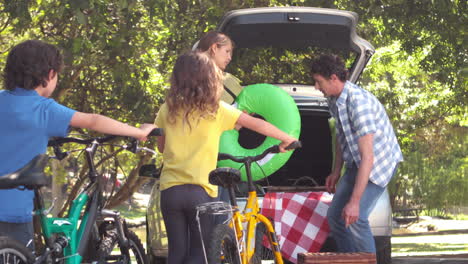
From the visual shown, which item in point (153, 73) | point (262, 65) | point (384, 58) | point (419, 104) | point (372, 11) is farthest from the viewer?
point (419, 104)

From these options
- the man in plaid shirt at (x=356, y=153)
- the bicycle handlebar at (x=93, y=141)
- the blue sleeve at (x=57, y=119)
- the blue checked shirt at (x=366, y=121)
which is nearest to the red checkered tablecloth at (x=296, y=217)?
the man in plaid shirt at (x=356, y=153)

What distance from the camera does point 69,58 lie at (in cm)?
1138

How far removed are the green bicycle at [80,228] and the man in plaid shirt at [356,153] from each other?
1474 millimetres

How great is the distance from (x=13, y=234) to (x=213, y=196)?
1160 mm

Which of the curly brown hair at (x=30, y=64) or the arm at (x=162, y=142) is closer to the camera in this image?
the curly brown hair at (x=30, y=64)

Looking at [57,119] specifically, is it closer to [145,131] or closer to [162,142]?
[145,131]

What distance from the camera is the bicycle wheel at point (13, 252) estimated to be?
14.1 feet

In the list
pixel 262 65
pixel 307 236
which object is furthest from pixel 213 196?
pixel 262 65

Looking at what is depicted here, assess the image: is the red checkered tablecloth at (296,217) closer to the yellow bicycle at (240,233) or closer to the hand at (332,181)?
the hand at (332,181)

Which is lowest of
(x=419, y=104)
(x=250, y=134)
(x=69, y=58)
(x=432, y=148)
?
(x=432, y=148)

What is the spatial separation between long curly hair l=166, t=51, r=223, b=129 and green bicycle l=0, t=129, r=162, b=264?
31 centimetres

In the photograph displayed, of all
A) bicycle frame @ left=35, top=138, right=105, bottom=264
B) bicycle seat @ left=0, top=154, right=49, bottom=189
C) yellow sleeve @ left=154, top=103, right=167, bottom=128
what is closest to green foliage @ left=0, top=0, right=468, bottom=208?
yellow sleeve @ left=154, top=103, right=167, bottom=128

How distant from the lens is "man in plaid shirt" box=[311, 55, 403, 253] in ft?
21.7

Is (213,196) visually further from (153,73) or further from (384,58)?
(384,58)
